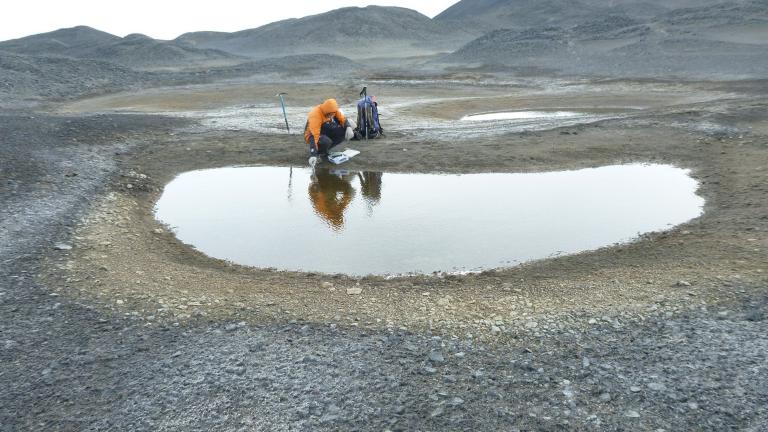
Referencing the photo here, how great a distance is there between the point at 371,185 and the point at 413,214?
1.97 metres

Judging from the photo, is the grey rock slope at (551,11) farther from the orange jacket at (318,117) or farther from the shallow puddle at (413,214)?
the shallow puddle at (413,214)

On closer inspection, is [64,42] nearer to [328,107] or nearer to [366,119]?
[366,119]

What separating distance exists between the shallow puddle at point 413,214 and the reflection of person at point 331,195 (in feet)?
0.06

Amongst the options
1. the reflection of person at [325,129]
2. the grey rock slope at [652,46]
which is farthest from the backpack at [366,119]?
the grey rock slope at [652,46]

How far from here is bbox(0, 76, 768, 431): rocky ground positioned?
12.1 feet

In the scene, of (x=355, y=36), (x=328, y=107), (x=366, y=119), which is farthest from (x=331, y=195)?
(x=355, y=36)

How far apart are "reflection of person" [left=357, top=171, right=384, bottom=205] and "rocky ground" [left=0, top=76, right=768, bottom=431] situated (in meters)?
3.30

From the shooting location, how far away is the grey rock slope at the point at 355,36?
6988 cm

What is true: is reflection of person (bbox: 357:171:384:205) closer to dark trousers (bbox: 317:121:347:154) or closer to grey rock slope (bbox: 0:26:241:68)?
dark trousers (bbox: 317:121:347:154)

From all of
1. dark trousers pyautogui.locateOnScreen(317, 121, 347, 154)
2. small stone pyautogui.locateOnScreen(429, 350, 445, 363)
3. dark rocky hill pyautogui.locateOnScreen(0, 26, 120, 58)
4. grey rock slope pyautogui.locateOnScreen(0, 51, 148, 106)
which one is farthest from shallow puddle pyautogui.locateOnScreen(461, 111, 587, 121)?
dark rocky hill pyautogui.locateOnScreen(0, 26, 120, 58)

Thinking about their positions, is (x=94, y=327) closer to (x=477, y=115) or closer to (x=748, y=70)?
(x=477, y=115)

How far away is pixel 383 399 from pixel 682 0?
3164 inches

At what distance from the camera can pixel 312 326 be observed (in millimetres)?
4715

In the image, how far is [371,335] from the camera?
4.55 meters
